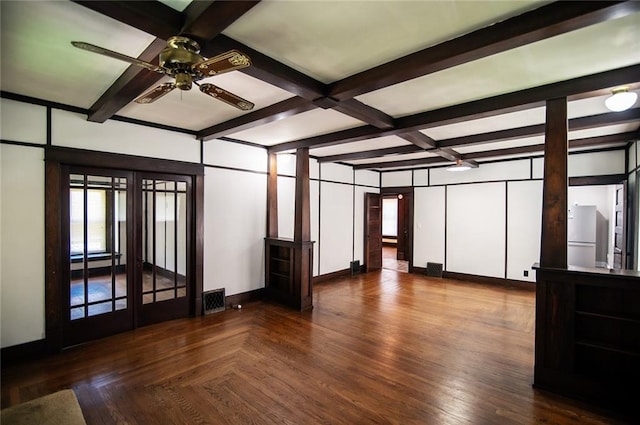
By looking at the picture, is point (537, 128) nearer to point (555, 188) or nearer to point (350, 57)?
point (555, 188)

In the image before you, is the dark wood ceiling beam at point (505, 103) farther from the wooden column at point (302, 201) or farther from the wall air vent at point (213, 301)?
the wall air vent at point (213, 301)

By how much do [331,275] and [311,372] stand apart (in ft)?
13.7

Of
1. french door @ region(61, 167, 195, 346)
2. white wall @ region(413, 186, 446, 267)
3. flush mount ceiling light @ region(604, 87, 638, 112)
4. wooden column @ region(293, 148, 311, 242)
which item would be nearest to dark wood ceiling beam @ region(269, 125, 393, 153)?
wooden column @ region(293, 148, 311, 242)

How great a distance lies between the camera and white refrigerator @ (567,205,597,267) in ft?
19.0

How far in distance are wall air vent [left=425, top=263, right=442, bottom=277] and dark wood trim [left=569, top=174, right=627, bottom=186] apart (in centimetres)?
324

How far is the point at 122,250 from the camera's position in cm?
406

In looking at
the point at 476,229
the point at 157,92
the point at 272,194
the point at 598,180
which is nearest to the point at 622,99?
the point at 157,92

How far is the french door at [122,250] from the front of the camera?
3.68 meters

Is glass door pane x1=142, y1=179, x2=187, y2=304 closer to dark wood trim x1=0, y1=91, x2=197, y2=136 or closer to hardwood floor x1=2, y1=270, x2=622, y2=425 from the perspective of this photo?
hardwood floor x1=2, y1=270, x2=622, y2=425

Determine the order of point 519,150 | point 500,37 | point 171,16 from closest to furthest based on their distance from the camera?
point 171,16 → point 500,37 → point 519,150

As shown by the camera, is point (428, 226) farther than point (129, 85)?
Yes

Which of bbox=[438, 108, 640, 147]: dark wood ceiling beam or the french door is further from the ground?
bbox=[438, 108, 640, 147]: dark wood ceiling beam

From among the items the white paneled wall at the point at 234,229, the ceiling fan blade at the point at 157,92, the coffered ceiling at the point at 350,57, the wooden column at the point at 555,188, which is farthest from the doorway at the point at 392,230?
the ceiling fan blade at the point at 157,92

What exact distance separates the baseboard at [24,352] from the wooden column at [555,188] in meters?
5.41
